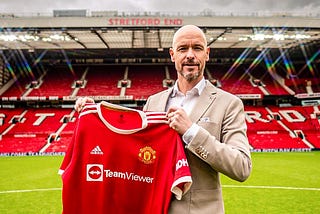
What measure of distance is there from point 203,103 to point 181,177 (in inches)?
20.2

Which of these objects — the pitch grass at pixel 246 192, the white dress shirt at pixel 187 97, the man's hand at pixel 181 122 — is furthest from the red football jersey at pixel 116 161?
the pitch grass at pixel 246 192

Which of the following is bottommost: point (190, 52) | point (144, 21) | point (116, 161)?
point (116, 161)

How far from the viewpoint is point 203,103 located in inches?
86.9

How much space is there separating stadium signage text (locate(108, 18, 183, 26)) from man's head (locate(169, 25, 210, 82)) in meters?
18.5

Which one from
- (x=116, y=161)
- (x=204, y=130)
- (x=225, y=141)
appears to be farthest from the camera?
(x=116, y=161)

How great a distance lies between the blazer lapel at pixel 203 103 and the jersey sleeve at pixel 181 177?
0.25 m

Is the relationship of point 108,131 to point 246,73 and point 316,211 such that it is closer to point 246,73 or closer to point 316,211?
point 316,211

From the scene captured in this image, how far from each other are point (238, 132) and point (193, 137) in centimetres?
33

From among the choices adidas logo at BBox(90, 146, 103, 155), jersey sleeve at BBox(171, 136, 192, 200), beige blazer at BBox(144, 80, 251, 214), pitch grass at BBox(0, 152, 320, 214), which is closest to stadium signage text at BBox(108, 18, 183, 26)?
pitch grass at BBox(0, 152, 320, 214)

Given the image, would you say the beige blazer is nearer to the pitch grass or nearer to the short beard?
the short beard

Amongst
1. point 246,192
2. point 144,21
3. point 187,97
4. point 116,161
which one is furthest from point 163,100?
point 144,21

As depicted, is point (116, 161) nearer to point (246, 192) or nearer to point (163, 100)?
point (163, 100)

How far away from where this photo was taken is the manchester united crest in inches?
93.0

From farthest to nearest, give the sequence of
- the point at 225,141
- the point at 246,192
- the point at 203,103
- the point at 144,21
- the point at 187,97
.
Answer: the point at 144,21
the point at 246,192
the point at 187,97
the point at 203,103
the point at 225,141
